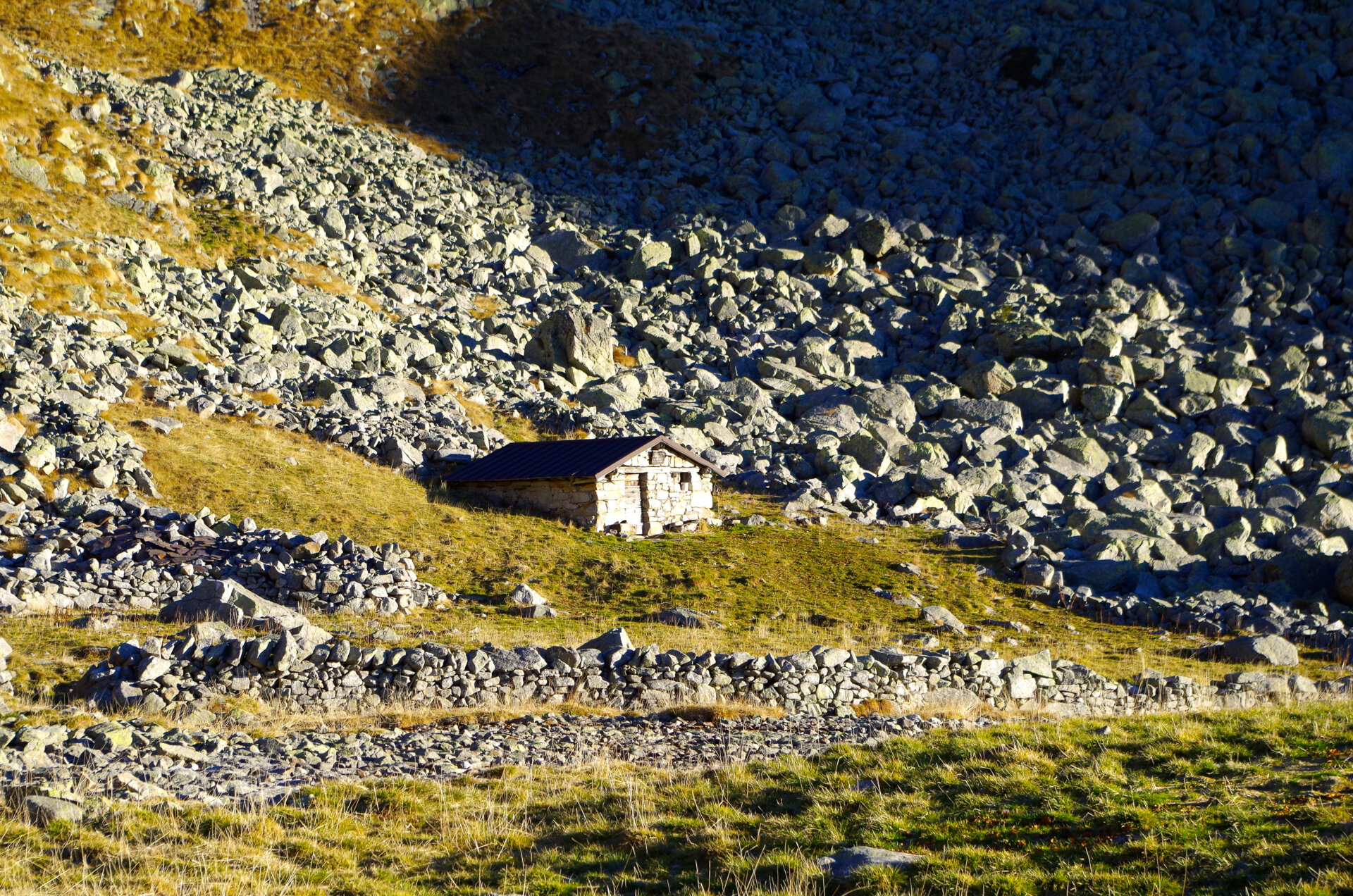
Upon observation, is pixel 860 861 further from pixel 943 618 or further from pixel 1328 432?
pixel 1328 432

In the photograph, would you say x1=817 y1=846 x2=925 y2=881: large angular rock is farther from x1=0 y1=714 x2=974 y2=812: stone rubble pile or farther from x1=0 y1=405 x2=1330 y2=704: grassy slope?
x1=0 y1=405 x2=1330 y2=704: grassy slope

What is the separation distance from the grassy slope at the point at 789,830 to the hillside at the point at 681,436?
3.1 inches

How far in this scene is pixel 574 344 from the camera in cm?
4481

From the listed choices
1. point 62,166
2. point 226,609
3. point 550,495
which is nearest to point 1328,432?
point 550,495

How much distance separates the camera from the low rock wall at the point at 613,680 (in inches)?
622

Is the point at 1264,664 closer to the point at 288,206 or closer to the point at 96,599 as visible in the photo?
the point at 96,599

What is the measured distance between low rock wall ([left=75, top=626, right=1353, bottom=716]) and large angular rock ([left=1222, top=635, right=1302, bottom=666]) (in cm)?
464

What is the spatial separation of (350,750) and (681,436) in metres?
27.3

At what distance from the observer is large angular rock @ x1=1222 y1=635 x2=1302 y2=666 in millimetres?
25609

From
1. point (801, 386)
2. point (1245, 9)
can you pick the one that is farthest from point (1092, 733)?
point (1245, 9)

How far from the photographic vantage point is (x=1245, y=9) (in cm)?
7294

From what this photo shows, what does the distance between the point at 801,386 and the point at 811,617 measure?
21.4 meters

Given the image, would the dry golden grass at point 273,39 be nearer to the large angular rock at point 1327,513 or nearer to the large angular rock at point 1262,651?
the large angular rock at point 1327,513

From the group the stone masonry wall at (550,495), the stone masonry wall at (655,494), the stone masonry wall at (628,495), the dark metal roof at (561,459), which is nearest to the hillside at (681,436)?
the stone masonry wall at (550,495)
